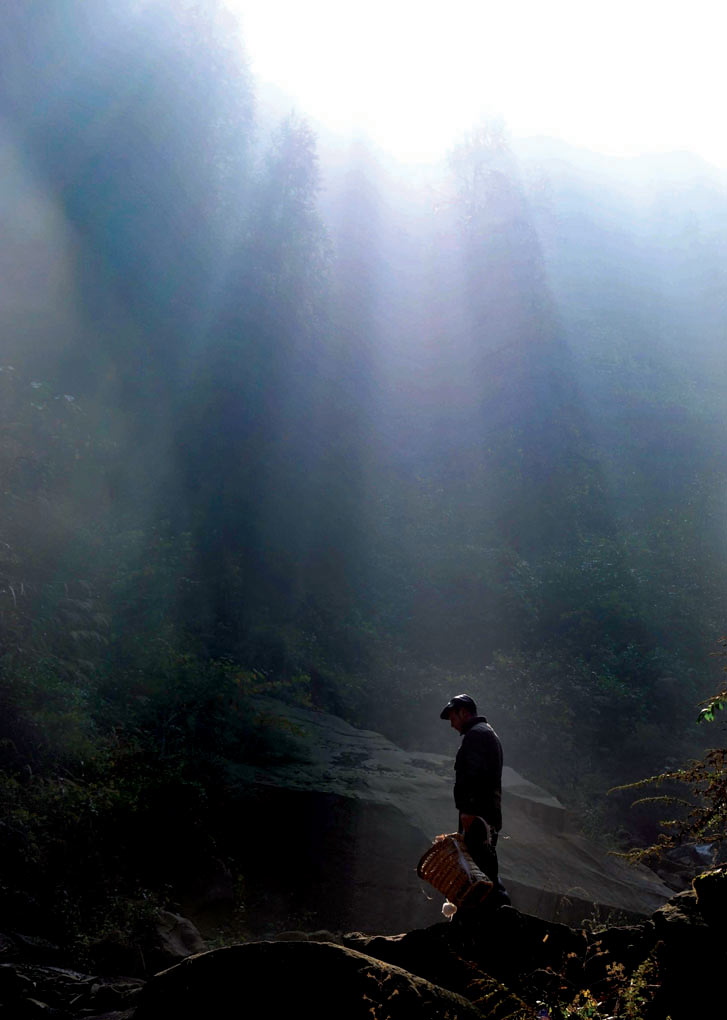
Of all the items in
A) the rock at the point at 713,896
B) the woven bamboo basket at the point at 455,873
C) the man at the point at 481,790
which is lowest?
the rock at the point at 713,896

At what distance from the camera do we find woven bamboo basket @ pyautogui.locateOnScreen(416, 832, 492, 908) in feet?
14.3

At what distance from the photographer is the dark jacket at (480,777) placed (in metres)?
5.04

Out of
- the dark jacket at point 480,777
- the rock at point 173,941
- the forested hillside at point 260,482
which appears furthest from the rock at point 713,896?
the forested hillside at point 260,482

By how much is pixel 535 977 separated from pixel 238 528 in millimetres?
13384

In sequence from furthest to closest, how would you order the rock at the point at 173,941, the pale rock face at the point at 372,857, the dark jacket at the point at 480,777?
the pale rock face at the point at 372,857 < the rock at the point at 173,941 < the dark jacket at the point at 480,777

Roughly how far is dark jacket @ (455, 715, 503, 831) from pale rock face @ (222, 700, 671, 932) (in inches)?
123

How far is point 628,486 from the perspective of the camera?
23.4 m

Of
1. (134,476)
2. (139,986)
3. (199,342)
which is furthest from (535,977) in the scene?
(199,342)

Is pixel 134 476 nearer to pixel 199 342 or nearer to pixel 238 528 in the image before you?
pixel 238 528

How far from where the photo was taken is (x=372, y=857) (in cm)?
814

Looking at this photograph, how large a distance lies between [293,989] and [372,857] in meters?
5.06

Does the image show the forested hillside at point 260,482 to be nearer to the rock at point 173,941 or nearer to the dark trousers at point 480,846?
the rock at point 173,941

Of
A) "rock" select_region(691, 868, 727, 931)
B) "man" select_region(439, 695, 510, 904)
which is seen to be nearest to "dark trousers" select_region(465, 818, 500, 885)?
"man" select_region(439, 695, 510, 904)

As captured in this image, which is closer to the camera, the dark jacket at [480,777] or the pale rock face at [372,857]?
the dark jacket at [480,777]
